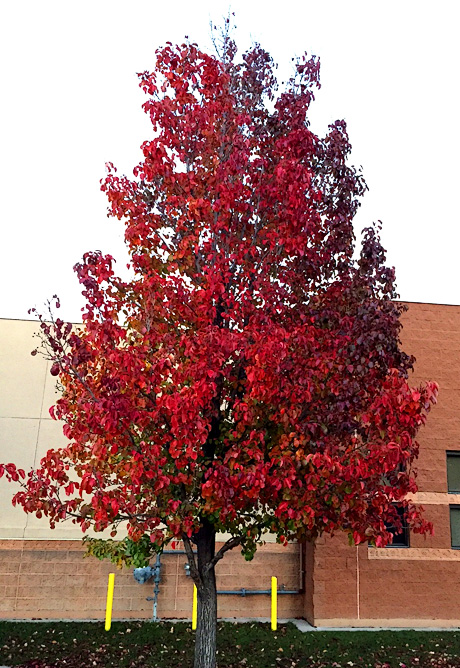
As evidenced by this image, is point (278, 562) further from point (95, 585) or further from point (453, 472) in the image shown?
point (453, 472)

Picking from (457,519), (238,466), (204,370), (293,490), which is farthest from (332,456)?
(457,519)

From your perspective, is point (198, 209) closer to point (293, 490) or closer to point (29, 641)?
point (293, 490)

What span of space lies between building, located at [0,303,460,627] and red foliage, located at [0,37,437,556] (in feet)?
18.9

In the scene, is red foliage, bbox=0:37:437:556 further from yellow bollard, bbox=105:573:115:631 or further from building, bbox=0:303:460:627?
building, bbox=0:303:460:627

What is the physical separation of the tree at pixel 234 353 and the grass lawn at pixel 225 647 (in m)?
2.74

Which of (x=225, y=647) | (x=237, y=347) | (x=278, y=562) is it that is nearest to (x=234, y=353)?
(x=237, y=347)

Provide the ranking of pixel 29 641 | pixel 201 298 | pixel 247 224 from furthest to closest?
pixel 29 641 < pixel 247 224 < pixel 201 298

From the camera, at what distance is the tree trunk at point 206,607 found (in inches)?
282

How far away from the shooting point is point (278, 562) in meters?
12.6

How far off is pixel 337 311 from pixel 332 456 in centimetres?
171

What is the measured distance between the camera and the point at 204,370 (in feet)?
19.6

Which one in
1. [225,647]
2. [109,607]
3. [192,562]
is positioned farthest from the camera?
[109,607]

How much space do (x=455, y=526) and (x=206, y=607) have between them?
7.53 m

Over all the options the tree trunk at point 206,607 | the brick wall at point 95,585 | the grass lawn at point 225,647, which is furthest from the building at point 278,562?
the tree trunk at point 206,607
